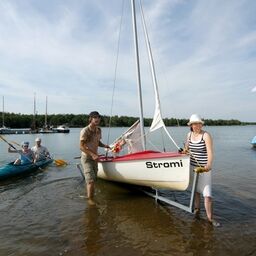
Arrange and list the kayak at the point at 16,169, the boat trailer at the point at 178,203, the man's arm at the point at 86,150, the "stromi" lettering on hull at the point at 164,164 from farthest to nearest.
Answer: the kayak at the point at 16,169 < the man's arm at the point at 86,150 < the "stromi" lettering on hull at the point at 164,164 < the boat trailer at the point at 178,203

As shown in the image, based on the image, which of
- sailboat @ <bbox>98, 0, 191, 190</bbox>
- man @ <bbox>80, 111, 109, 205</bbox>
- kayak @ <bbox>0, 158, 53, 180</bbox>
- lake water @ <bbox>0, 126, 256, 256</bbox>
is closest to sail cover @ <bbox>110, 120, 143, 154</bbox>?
sailboat @ <bbox>98, 0, 191, 190</bbox>

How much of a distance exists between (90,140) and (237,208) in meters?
4.39

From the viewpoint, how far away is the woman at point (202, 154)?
251 inches

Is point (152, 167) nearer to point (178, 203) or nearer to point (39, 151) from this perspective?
point (178, 203)

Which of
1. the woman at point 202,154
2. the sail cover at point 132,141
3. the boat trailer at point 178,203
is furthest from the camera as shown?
the sail cover at point 132,141

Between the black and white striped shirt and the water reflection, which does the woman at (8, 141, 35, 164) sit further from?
the black and white striped shirt

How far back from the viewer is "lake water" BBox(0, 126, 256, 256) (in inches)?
226

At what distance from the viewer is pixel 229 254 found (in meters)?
5.43

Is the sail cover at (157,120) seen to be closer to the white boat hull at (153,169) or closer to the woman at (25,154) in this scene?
the white boat hull at (153,169)

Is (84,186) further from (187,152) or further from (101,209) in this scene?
(187,152)

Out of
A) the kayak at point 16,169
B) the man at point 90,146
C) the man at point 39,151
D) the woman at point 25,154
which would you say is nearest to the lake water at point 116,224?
the man at point 90,146

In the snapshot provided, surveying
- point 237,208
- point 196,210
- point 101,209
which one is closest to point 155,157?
point 196,210

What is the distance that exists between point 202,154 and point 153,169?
5.70ft

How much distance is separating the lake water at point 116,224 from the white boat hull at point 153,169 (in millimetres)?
718
